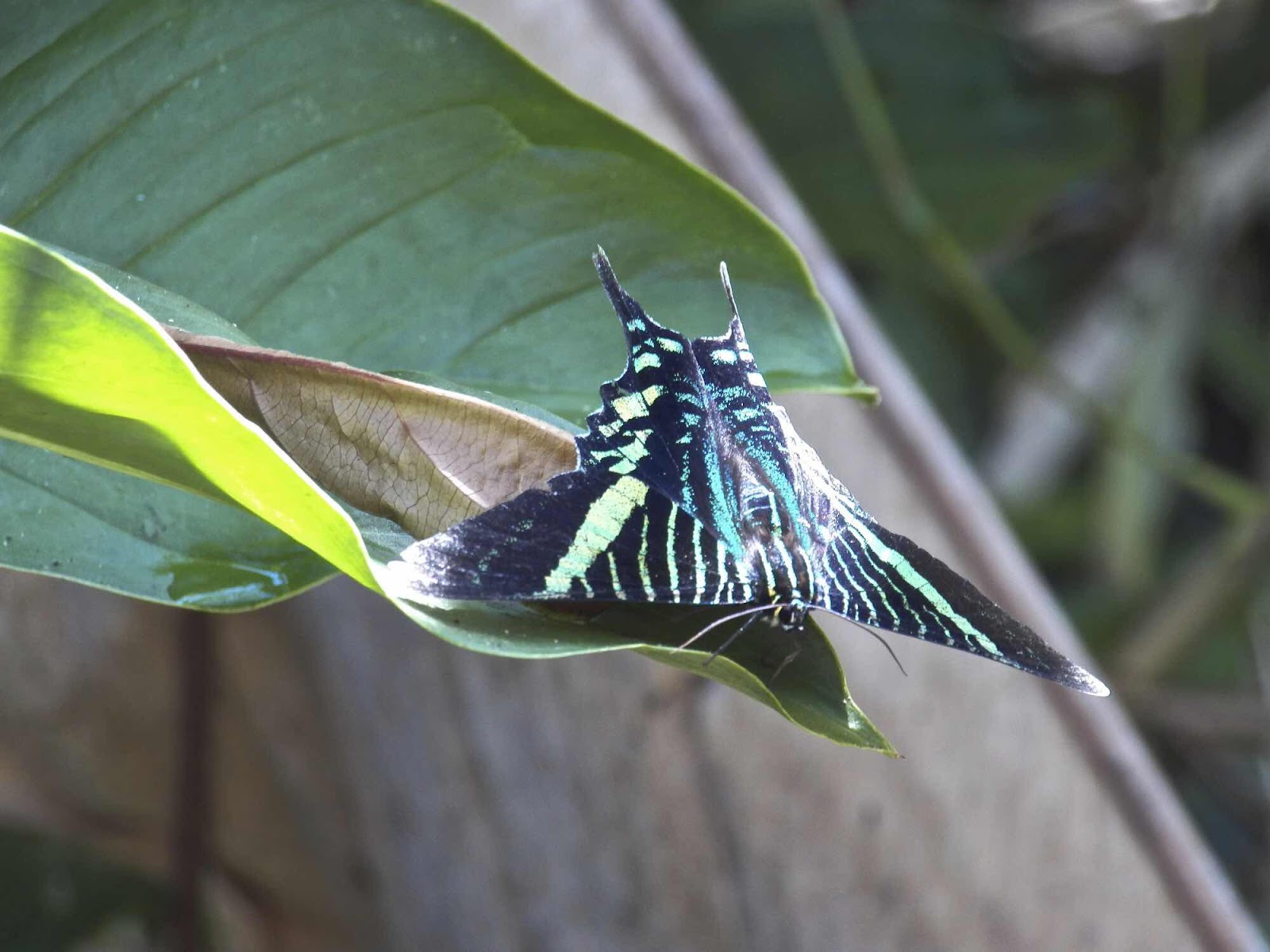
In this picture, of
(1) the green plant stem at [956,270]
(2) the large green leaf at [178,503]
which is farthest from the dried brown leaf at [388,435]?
(1) the green plant stem at [956,270]

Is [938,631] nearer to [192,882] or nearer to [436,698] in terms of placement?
[436,698]

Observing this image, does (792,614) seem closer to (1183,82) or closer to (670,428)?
(670,428)

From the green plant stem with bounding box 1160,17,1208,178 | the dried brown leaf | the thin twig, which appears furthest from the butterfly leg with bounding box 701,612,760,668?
the green plant stem with bounding box 1160,17,1208,178

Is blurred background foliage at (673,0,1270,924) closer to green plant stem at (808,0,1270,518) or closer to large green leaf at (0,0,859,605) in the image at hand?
green plant stem at (808,0,1270,518)

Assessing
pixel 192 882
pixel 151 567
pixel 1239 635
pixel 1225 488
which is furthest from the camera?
pixel 1239 635

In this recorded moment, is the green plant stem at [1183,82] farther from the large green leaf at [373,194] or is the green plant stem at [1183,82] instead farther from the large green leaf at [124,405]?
the large green leaf at [124,405]

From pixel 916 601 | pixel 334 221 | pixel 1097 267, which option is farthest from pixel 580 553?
pixel 1097 267

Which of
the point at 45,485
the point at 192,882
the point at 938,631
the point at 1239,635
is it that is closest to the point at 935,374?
the point at 1239,635
